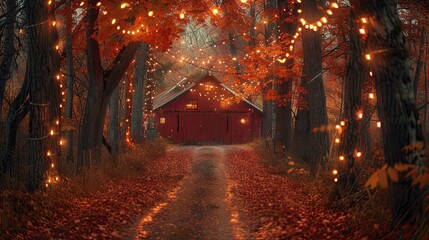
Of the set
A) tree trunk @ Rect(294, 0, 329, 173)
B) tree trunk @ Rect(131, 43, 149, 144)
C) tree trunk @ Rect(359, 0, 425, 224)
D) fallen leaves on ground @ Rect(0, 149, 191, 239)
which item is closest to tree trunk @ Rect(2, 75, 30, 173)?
fallen leaves on ground @ Rect(0, 149, 191, 239)

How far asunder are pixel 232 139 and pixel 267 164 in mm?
25241

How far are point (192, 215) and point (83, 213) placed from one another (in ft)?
7.73

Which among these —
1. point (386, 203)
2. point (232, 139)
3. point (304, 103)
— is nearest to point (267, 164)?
point (304, 103)

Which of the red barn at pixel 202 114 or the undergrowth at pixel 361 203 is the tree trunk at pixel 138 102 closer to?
the undergrowth at pixel 361 203

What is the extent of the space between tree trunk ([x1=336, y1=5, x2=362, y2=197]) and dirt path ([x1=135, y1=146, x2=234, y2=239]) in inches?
106

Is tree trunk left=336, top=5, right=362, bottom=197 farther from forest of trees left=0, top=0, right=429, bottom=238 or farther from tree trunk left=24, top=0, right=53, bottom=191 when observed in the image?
tree trunk left=24, top=0, right=53, bottom=191

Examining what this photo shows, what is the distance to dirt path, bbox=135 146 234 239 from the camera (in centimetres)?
837

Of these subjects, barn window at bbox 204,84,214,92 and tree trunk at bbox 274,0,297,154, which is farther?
barn window at bbox 204,84,214,92

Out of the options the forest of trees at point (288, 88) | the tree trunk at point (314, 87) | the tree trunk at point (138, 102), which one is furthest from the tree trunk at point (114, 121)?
the tree trunk at point (314, 87)

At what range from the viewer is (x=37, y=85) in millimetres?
10086

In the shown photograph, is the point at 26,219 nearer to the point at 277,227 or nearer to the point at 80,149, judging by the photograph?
the point at 277,227

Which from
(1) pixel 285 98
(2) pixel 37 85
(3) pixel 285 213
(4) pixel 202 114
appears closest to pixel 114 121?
(1) pixel 285 98

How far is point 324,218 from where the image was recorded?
8.55m

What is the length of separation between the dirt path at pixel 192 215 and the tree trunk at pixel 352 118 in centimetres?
269
